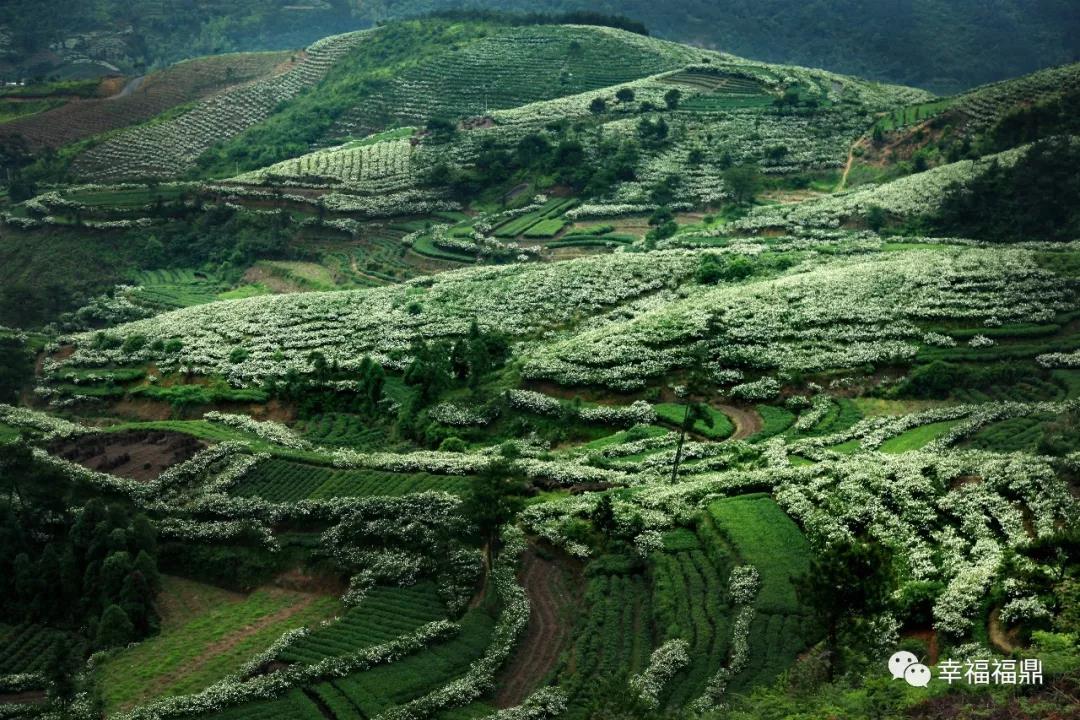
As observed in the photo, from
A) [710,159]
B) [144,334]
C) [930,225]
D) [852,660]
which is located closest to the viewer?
[852,660]

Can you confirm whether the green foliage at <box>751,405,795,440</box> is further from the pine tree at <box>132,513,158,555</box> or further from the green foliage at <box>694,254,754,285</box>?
the pine tree at <box>132,513,158,555</box>

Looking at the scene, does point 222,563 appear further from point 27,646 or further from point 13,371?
point 13,371

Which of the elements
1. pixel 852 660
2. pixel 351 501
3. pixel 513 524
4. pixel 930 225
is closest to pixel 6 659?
pixel 351 501

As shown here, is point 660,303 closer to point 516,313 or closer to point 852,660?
point 516,313

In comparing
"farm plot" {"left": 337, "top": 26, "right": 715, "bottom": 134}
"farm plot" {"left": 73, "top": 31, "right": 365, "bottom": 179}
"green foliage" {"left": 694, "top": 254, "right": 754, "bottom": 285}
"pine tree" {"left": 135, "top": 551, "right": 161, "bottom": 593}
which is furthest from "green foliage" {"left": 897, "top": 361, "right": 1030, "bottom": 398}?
"farm plot" {"left": 73, "top": 31, "right": 365, "bottom": 179}

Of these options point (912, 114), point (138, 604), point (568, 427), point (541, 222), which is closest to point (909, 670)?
point (568, 427)

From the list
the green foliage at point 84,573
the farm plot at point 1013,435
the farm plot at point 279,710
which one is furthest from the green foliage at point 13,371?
the farm plot at point 1013,435

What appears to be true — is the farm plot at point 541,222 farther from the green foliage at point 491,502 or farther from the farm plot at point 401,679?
the farm plot at point 401,679
